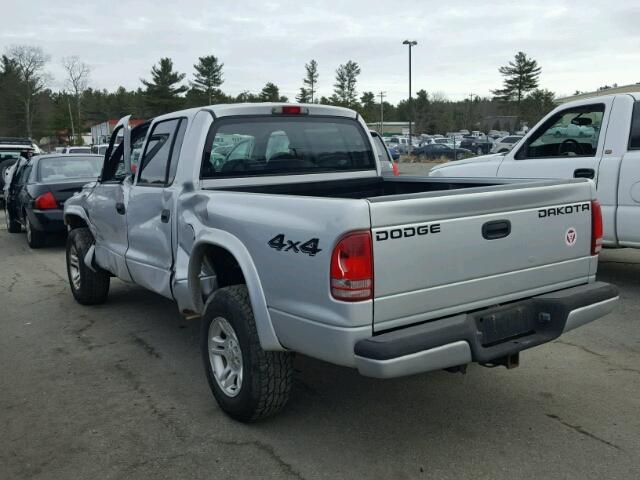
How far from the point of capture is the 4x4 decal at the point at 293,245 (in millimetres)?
3027

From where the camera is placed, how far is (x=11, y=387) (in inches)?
177

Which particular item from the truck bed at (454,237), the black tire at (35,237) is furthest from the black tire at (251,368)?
the black tire at (35,237)

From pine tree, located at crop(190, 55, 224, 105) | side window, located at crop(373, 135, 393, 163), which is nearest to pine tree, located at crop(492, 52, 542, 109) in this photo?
pine tree, located at crop(190, 55, 224, 105)

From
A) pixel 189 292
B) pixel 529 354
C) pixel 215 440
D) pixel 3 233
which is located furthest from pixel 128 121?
pixel 3 233

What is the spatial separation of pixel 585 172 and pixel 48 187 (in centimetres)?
844

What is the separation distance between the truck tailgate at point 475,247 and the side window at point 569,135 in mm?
3312

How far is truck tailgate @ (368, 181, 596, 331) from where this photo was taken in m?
2.99

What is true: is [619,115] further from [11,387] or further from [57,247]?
[57,247]

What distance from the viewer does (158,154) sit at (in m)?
4.95

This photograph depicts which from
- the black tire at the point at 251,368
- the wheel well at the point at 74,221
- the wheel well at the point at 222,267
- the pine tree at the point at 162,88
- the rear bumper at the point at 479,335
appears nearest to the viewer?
the rear bumper at the point at 479,335

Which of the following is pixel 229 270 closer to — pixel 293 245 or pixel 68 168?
pixel 293 245

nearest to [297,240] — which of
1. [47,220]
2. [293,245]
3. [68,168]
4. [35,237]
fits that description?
[293,245]

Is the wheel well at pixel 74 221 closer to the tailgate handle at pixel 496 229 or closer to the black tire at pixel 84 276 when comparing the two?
the black tire at pixel 84 276

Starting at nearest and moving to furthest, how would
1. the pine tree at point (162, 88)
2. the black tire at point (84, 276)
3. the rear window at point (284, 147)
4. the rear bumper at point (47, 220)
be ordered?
the rear window at point (284, 147)
the black tire at point (84, 276)
the rear bumper at point (47, 220)
the pine tree at point (162, 88)
